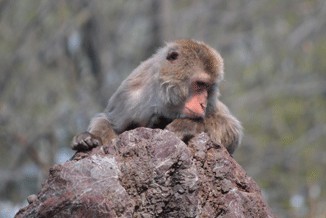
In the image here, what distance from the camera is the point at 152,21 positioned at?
22.0 metres

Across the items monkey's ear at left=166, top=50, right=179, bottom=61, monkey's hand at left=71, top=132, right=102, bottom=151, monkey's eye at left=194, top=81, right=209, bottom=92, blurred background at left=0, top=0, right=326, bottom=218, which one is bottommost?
monkey's hand at left=71, top=132, right=102, bottom=151

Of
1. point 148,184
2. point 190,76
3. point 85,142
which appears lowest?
point 148,184

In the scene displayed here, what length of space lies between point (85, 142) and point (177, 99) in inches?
46.2

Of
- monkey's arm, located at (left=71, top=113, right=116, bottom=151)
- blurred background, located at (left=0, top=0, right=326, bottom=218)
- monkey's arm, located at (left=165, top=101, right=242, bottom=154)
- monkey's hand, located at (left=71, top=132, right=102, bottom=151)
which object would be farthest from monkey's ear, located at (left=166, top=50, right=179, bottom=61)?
blurred background, located at (left=0, top=0, right=326, bottom=218)

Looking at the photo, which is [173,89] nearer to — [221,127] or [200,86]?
[200,86]

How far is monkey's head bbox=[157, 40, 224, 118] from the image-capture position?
25.3 ft

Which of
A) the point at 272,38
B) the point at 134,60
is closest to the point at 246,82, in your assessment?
the point at 272,38

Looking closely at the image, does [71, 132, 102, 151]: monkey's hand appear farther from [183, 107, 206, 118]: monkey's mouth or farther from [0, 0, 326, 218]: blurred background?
[0, 0, 326, 218]: blurred background

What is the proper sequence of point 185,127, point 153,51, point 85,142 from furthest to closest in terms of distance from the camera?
point 153,51, point 185,127, point 85,142

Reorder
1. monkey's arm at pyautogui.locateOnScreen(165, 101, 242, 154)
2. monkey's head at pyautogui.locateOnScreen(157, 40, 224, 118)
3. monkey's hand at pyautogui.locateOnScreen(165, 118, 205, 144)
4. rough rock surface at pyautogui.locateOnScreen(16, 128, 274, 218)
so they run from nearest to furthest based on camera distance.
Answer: rough rock surface at pyautogui.locateOnScreen(16, 128, 274, 218), monkey's hand at pyautogui.locateOnScreen(165, 118, 205, 144), monkey's arm at pyautogui.locateOnScreen(165, 101, 242, 154), monkey's head at pyautogui.locateOnScreen(157, 40, 224, 118)

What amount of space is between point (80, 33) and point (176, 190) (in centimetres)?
1699

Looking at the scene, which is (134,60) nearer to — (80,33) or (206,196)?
(80,33)

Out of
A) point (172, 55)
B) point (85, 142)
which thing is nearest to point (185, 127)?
point (85, 142)

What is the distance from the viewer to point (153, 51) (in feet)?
71.1
